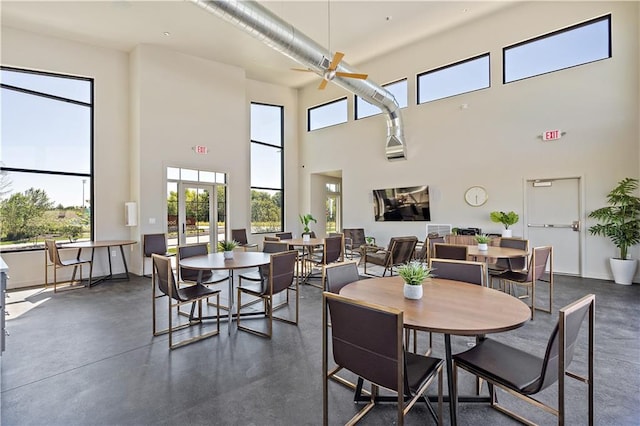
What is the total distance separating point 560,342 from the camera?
1349mm

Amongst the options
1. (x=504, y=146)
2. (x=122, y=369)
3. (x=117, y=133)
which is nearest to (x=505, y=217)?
(x=504, y=146)

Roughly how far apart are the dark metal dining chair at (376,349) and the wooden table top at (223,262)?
1688 mm

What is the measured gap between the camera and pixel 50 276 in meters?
5.72

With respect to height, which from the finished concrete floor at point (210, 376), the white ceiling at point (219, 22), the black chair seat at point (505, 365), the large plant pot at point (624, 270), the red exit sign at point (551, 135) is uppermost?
the white ceiling at point (219, 22)

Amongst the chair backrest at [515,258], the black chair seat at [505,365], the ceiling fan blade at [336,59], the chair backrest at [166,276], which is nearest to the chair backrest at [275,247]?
the chair backrest at [166,276]

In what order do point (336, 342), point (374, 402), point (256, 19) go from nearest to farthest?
point (336, 342) < point (374, 402) < point (256, 19)

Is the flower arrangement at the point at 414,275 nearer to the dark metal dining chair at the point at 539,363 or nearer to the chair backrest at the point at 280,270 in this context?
the dark metal dining chair at the point at 539,363

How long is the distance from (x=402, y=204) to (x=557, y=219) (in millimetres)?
3081

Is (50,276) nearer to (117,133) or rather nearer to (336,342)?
(117,133)

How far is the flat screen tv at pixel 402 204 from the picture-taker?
729 centimetres

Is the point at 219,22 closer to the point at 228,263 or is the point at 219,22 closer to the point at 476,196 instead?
the point at 228,263

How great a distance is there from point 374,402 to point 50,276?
6543 millimetres

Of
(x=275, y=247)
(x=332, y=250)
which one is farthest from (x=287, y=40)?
(x=332, y=250)

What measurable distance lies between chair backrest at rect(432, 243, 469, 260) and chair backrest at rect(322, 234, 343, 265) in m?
1.74
